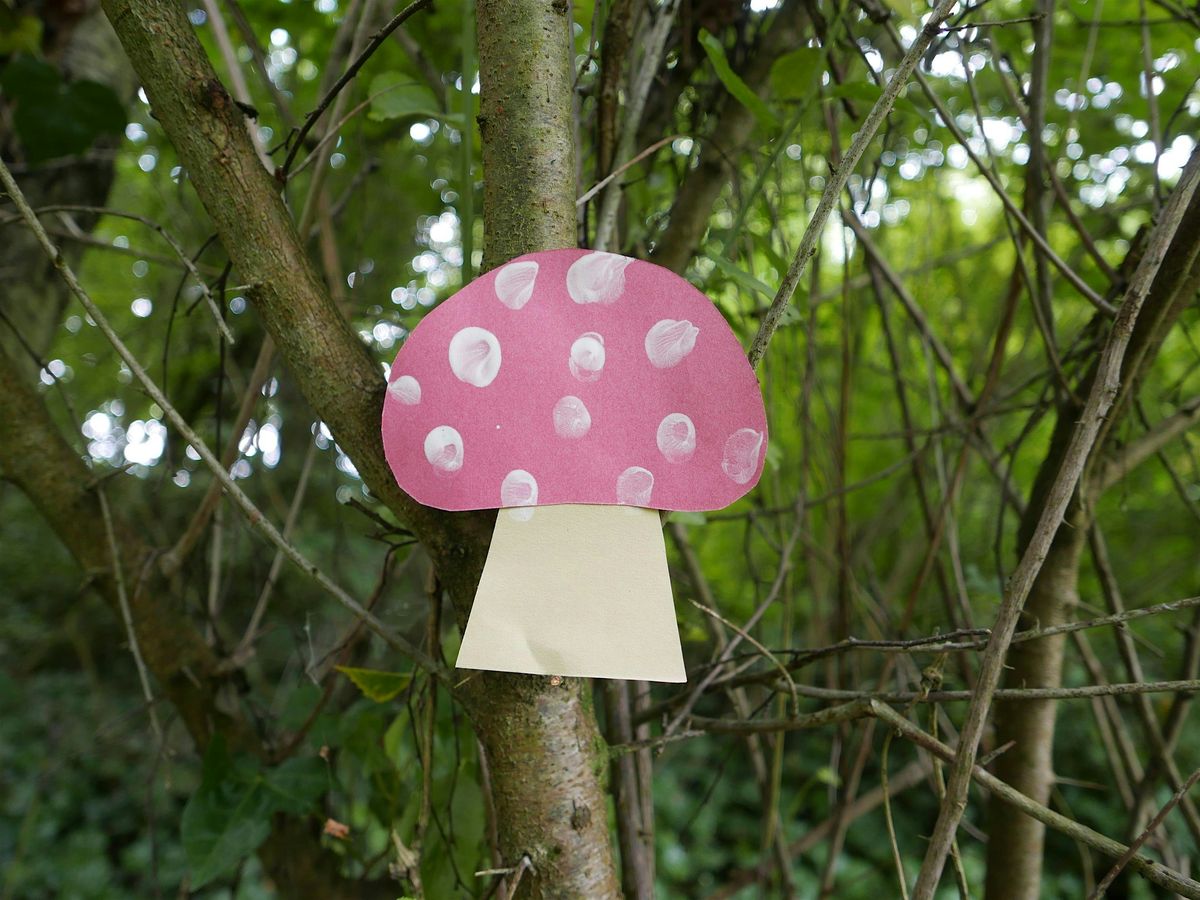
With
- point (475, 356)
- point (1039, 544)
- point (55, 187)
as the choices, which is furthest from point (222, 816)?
point (55, 187)

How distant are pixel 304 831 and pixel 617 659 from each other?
54 cm

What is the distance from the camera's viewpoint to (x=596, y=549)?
1.27 feet

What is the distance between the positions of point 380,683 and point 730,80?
490 millimetres

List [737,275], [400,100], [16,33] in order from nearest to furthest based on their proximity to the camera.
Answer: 1. [737,275]
2. [400,100]
3. [16,33]

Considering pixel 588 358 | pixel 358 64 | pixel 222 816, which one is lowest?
pixel 222 816

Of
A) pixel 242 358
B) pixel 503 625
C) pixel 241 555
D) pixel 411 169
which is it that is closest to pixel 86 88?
pixel 411 169

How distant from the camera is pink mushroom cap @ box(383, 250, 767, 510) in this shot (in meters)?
0.39

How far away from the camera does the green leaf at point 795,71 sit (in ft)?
1.94

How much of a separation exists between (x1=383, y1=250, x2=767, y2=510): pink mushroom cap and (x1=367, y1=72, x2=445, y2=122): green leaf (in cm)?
24

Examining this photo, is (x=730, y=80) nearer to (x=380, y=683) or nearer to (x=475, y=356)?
(x=475, y=356)

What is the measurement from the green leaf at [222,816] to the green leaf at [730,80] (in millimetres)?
639

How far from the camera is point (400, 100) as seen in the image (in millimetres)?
590

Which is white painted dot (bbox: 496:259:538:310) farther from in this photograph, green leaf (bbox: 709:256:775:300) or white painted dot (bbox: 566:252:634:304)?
green leaf (bbox: 709:256:775:300)

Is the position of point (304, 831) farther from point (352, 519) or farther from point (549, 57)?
point (352, 519)
